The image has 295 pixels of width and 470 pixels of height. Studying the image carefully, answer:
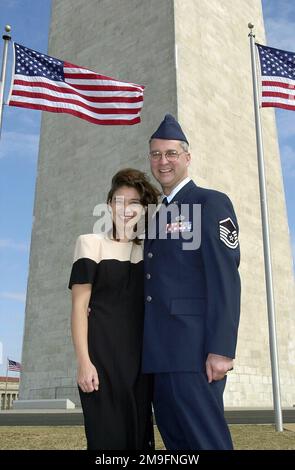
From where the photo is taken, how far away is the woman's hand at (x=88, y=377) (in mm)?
3287

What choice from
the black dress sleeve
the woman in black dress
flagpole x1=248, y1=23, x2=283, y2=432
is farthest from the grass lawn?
the black dress sleeve

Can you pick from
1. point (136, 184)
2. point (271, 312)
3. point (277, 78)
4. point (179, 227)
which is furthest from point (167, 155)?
point (277, 78)

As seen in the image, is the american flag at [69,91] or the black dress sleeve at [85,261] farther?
the american flag at [69,91]

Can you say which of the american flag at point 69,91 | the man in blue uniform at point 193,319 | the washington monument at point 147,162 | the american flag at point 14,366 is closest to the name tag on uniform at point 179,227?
the man in blue uniform at point 193,319

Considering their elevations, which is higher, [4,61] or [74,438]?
[4,61]

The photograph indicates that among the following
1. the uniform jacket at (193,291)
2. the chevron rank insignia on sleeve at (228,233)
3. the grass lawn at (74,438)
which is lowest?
the grass lawn at (74,438)

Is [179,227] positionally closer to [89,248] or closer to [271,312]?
[89,248]

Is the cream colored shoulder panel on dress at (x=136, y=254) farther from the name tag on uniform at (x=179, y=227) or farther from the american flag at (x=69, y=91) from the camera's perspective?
the american flag at (x=69, y=91)

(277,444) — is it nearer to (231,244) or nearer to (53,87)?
(231,244)

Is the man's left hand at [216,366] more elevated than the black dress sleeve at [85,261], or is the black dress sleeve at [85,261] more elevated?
the black dress sleeve at [85,261]

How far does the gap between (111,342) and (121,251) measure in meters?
0.64

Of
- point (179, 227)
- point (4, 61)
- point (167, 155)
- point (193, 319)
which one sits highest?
point (4, 61)

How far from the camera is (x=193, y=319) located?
3379mm

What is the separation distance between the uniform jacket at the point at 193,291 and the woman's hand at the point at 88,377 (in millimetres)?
316
